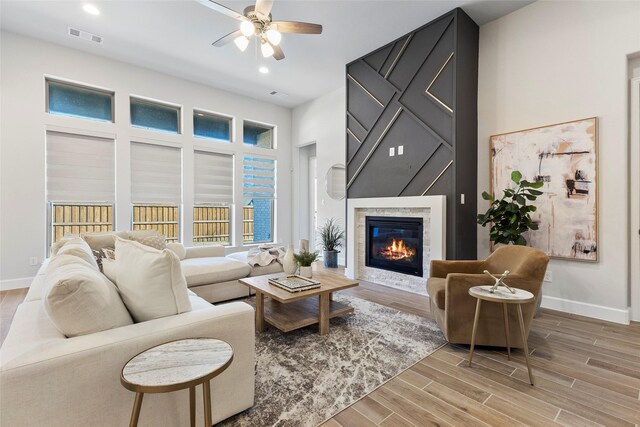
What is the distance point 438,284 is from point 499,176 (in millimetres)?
1925

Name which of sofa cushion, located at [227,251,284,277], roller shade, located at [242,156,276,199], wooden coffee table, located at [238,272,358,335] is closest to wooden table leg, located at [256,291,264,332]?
wooden coffee table, located at [238,272,358,335]

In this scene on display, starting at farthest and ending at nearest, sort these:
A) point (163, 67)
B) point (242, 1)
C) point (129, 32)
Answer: point (163, 67) < point (129, 32) < point (242, 1)

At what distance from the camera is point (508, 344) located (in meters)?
2.19

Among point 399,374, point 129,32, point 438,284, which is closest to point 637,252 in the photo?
point 438,284

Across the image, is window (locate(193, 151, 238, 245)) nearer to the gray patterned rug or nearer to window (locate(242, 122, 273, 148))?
window (locate(242, 122, 273, 148))

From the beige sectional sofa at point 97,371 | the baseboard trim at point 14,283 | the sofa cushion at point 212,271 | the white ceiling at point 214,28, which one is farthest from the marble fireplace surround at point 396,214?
the baseboard trim at point 14,283

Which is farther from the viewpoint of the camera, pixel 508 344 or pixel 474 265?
pixel 474 265

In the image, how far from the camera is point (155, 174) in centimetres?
505

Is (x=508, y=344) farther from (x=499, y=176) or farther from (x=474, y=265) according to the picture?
(x=499, y=176)

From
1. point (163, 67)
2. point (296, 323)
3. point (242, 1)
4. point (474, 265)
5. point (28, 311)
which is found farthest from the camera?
point (163, 67)

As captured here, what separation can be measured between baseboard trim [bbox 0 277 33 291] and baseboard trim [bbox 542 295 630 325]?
21.9 feet

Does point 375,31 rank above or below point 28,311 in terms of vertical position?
above

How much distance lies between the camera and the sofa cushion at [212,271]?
10.6ft

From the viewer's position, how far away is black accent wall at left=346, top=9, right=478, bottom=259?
11.5 feet
